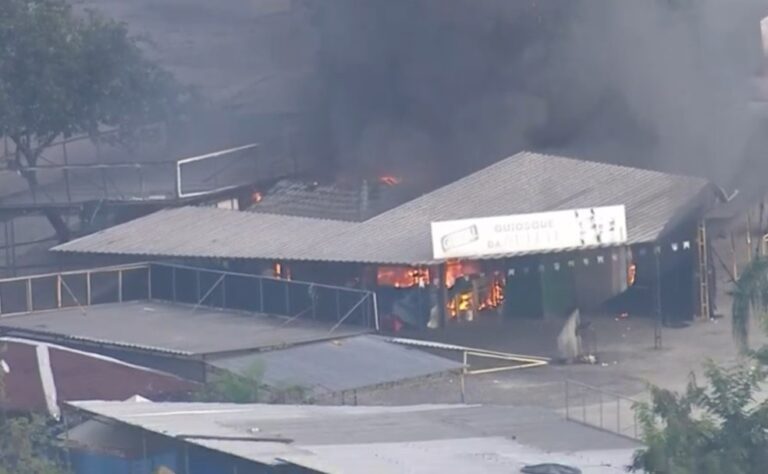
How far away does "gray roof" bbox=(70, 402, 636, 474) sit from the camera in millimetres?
19156

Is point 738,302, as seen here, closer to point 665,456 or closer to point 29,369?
point 665,456

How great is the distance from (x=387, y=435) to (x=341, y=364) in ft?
20.2

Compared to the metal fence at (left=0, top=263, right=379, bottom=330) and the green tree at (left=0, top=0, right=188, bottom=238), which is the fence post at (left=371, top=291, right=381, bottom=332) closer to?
the metal fence at (left=0, top=263, right=379, bottom=330)

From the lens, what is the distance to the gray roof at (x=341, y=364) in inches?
1018

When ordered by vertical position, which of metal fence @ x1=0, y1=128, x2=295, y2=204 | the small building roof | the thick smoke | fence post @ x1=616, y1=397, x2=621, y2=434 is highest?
the thick smoke

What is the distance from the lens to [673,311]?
1339 inches

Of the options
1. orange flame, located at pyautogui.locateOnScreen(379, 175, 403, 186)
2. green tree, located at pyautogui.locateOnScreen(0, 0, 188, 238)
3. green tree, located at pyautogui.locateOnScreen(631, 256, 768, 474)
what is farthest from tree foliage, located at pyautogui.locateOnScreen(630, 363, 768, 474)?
green tree, located at pyautogui.locateOnScreen(0, 0, 188, 238)

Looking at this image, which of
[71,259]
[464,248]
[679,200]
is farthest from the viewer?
[71,259]

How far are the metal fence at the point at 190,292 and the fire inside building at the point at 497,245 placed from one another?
1.56 feet

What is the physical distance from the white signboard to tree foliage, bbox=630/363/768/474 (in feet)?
45.9

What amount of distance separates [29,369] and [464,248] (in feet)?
22.1

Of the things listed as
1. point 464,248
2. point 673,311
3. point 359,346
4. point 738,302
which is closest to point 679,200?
point 673,311

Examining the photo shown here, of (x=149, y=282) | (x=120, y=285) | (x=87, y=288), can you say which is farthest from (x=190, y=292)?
(x=87, y=288)

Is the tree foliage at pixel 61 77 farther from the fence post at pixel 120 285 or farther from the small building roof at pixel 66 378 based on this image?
the small building roof at pixel 66 378
